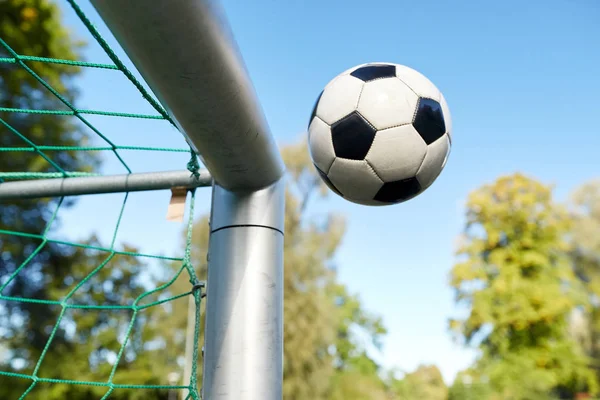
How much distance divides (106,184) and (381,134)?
44.3 inches

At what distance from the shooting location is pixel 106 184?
193cm

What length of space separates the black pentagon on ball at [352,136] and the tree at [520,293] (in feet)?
43.7

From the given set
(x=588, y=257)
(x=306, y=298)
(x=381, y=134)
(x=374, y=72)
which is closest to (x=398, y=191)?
(x=381, y=134)

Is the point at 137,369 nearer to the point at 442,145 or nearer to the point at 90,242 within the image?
the point at 90,242

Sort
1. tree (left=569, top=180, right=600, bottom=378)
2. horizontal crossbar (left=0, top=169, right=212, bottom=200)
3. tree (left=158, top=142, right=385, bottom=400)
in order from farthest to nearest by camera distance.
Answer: tree (left=569, top=180, right=600, bottom=378) < tree (left=158, top=142, right=385, bottom=400) < horizontal crossbar (left=0, top=169, right=212, bottom=200)

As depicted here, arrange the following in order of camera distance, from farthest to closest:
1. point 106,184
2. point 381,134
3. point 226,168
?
point 106,184 < point 381,134 < point 226,168

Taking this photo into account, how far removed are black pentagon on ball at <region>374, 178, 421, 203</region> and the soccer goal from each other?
35 cm

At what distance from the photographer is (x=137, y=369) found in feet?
48.1

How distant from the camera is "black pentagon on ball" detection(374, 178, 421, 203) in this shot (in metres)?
1.58

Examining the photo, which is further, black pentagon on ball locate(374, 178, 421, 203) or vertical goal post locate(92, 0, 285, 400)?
black pentagon on ball locate(374, 178, 421, 203)

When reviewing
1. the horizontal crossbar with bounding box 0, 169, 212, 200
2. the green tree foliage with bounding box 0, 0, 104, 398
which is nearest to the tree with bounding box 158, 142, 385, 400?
the green tree foliage with bounding box 0, 0, 104, 398

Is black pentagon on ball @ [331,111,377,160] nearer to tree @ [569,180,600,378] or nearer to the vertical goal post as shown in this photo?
the vertical goal post

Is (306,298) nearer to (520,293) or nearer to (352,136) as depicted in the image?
(520,293)

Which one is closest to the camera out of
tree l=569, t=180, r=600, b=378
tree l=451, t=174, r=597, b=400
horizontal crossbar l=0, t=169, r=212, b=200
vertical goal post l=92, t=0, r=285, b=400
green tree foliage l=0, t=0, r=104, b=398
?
vertical goal post l=92, t=0, r=285, b=400
